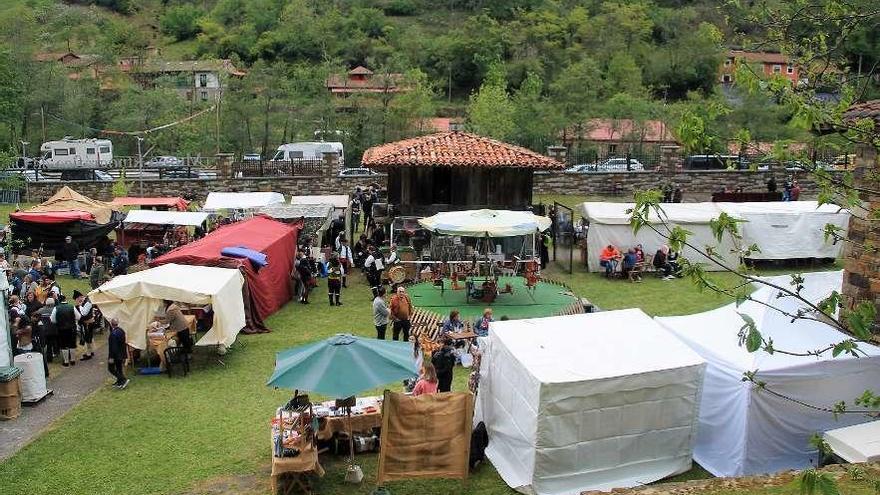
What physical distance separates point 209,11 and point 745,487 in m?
105

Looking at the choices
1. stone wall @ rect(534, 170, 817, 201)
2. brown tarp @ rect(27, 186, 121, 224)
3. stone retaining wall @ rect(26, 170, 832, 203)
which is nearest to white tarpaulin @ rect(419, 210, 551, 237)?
brown tarp @ rect(27, 186, 121, 224)

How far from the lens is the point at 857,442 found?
8.33 metres

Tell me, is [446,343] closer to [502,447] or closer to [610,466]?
[502,447]

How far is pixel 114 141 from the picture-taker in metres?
48.0

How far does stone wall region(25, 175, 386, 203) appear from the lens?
1200 inches

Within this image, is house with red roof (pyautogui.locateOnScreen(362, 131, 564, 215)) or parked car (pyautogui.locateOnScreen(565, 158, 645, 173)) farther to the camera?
parked car (pyautogui.locateOnScreen(565, 158, 645, 173))

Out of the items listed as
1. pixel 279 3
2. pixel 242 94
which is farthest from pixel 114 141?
pixel 279 3

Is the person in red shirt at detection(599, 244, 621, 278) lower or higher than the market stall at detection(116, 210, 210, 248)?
lower

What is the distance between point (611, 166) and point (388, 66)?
17.7 meters

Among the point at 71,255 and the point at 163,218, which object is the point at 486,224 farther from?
the point at 71,255

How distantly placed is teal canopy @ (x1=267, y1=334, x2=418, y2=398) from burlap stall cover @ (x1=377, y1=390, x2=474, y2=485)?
0.31m

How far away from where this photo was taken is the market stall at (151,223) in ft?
68.1

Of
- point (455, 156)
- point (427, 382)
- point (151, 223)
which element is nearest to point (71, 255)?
point (151, 223)

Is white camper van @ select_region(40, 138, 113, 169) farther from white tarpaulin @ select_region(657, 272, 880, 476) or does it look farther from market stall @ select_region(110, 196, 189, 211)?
white tarpaulin @ select_region(657, 272, 880, 476)
